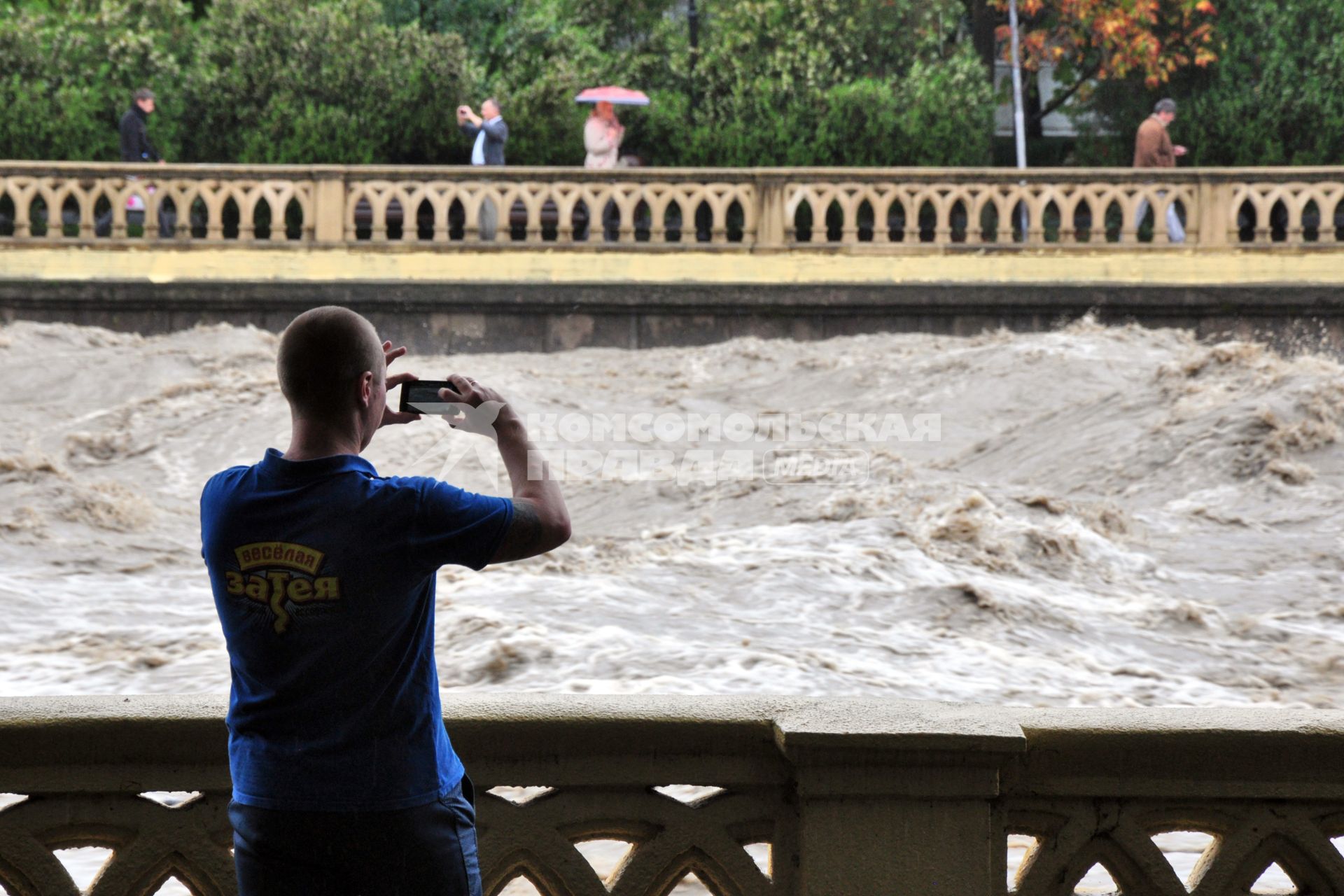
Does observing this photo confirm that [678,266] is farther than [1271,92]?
No

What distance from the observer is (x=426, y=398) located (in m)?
2.41

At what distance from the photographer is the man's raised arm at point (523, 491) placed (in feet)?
7.23

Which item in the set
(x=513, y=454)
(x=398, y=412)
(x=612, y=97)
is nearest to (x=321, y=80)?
(x=612, y=97)

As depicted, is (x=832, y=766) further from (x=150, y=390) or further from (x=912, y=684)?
(x=150, y=390)

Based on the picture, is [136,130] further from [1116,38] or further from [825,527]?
[1116,38]

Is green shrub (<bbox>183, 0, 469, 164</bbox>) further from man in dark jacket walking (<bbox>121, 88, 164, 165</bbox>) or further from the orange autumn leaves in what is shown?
the orange autumn leaves

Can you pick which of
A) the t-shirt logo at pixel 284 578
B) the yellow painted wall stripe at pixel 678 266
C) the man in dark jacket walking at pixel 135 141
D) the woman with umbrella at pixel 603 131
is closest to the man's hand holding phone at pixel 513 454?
the t-shirt logo at pixel 284 578

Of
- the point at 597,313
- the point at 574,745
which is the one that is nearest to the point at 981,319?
the point at 597,313

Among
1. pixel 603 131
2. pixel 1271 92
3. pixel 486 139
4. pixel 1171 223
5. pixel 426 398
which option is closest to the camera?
pixel 426 398

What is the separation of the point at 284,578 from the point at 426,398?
1.29ft

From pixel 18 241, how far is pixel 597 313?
19.1ft

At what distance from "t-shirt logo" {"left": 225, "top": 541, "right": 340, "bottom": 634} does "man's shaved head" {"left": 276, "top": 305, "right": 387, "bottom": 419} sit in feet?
0.70

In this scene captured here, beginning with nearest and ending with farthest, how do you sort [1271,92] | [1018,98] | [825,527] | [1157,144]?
[825,527]
[1157,144]
[1018,98]
[1271,92]

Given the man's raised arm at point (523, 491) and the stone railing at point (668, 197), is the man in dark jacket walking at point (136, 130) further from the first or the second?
the man's raised arm at point (523, 491)
